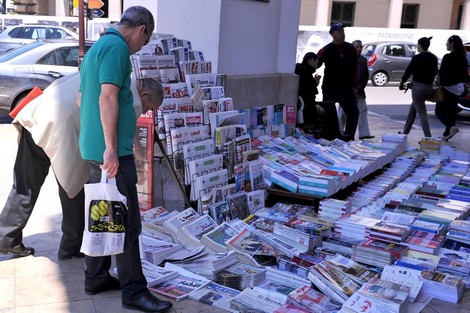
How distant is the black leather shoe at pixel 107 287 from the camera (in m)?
3.59

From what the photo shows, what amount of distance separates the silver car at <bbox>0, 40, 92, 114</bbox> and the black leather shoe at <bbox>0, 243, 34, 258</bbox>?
20.5ft

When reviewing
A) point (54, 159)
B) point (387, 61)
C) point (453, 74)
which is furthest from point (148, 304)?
point (387, 61)

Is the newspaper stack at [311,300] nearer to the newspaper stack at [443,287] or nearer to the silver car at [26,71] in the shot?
the newspaper stack at [443,287]

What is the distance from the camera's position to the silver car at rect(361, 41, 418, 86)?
68.3 ft

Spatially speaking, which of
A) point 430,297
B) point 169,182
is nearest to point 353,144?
point 169,182

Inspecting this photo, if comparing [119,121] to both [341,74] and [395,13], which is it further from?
[395,13]

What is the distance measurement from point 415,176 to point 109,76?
14.8 feet

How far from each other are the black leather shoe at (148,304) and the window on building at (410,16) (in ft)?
105

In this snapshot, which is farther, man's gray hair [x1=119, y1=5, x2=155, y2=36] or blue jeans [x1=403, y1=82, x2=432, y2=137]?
blue jeans [x1=403, y1=82, x2=432, y2=137]

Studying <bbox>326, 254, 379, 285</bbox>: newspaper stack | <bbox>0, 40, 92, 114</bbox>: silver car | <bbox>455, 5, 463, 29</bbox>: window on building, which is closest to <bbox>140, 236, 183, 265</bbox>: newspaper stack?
<bbox>326, 254, 379, 285</bbox>: newspaper stack

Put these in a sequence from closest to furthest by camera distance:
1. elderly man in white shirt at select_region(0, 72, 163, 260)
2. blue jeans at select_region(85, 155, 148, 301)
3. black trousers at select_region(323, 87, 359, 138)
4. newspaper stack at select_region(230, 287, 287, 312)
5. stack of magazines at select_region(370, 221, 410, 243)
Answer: blue jeans at select_region(85, 155, 148, 301)
newspaper stack at select_region(230, 287, 287, 312)
elderly man in white shirt at select_region(0, 72, 163, 260)
stack of magazines at select_region(370, 221, 410, 243)
black trousers at select_region(323, 87, 359, 138)

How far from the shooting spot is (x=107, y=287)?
363 centimetres

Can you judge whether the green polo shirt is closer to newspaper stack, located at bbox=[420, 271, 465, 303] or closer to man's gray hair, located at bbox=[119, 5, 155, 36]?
man's gray hair, located at bbox=[119, 5, 155, 36]

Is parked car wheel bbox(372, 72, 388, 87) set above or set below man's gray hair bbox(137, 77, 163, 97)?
below
